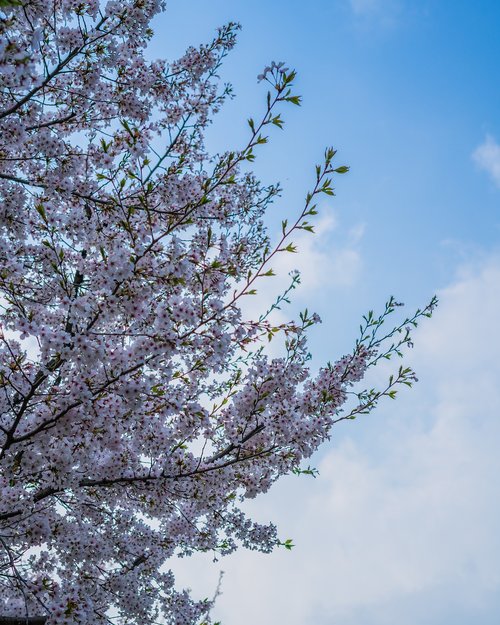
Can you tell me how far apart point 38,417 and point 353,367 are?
338 cm

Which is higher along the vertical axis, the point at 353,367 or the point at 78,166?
the point at 78,166

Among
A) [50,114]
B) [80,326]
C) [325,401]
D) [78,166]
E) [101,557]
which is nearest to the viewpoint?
[80,326]

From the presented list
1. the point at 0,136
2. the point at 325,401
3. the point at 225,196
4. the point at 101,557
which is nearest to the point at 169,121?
the point at 225,196

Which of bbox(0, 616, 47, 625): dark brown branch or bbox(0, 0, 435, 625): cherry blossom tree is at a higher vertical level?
bbox(0, 0, 435, 625): cherry blossom tree

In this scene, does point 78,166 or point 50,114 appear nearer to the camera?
point 78,166

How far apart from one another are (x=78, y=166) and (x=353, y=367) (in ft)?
13.3

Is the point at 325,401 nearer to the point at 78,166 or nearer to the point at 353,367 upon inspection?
the point at 353,367

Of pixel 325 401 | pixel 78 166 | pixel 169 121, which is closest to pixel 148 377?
pixel 325 401

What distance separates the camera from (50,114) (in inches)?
281

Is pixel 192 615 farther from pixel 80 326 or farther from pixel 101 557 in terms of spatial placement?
pixel 80 326

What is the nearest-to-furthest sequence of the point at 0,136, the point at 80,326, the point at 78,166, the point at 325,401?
the point at 80,326, the point at 325,401, the point at 0,136, the point at 78,166

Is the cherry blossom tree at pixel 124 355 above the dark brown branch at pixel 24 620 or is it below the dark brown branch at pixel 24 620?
above

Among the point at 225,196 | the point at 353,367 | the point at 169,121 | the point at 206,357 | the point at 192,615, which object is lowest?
the point at 192,615

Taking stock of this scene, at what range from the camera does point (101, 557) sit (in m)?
6.58
